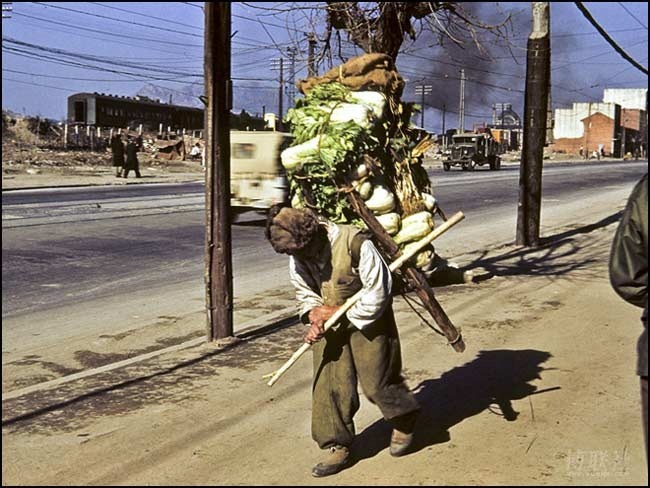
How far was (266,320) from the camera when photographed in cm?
845

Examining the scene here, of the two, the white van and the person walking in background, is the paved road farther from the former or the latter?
the person walking in background

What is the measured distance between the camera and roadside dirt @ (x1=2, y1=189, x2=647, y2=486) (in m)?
4.52

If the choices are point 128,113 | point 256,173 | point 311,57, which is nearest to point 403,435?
point 311,57

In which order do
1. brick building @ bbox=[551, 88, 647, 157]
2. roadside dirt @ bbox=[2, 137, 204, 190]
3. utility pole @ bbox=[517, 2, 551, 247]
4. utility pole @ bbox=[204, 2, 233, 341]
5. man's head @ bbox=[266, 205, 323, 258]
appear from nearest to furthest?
1. man's head @ bbox=[266, 205, 323, 258]
2. utility pole @ bbox=[204, 2, 233, 341]
3. utility pole @ bbox=[517, 2, 551, 247]
4. roadside dirt @ bbox=[2, 137, 204, 190]
5. brick building @ bbox=[551, 88, 647, 157]

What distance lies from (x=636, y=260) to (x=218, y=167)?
15.4 feet

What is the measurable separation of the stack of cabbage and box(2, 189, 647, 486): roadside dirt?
111cm

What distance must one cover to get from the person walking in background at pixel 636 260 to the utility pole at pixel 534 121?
1116cm

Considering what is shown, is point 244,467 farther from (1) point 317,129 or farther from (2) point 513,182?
(2) point 513,182

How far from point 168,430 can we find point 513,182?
2900 cm

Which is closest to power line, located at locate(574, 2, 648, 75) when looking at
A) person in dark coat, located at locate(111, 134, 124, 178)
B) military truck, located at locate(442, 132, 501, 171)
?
person in dark coat, located at locate(111, 134, 124, 178)

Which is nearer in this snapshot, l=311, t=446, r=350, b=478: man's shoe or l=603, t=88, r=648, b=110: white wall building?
l=311, t=446, r=350, b=478: man's shoe

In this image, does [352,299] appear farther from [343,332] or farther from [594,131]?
[594,131]

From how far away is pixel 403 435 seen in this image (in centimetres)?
467

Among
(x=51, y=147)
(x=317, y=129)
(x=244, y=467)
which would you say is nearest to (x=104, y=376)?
(x=244, y=467)
